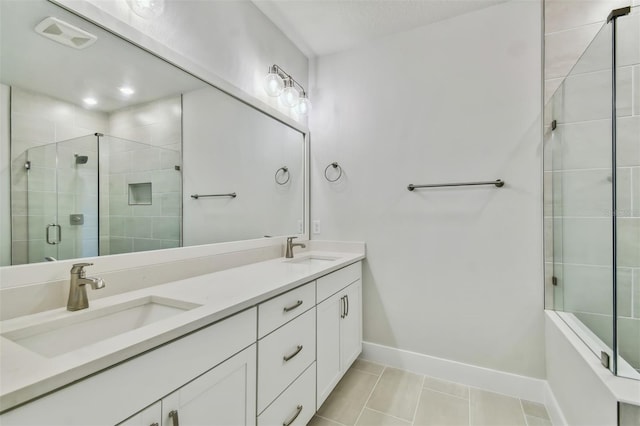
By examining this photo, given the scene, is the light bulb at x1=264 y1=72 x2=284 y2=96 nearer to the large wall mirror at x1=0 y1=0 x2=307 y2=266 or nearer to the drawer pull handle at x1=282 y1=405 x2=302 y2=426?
the large wall mirror at x1=0 y1=0 x2=307 y2=266

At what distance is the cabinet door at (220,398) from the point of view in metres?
0.78

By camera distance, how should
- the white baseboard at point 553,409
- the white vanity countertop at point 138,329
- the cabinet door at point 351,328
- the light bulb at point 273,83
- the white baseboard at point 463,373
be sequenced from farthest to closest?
the light bulb at point 273,83 < the cabinet door at point 351,328 < the white baseboard at point 463,373 < the white baseboard at point 553,409 < the white vanity countertop at point 138,329

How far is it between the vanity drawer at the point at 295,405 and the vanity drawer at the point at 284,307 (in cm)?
31

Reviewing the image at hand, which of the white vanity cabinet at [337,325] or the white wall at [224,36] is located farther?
the white vanity cabinet at [337,325]

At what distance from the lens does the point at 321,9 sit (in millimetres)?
1899

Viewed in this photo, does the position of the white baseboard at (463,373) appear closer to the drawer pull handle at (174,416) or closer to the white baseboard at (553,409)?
the white baseboard at (553,409)

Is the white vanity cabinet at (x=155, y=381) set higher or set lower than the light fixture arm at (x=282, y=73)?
lower

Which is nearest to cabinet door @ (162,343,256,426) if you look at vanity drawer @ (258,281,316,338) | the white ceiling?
vanity drawer @ (258,281,316,338)

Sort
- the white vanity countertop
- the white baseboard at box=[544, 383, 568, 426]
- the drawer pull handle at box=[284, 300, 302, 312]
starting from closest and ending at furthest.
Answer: the white vanity countertop
the drawer pull handle at box=[284, 300, 302, 312]
the white baseboard at box=[544, 383, 568, 426]

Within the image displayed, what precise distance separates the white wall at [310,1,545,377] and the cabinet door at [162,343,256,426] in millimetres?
1358

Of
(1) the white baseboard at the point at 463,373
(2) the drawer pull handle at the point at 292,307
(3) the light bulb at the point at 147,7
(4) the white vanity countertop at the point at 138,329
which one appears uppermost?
(3) the light bulb at the point at 147,7

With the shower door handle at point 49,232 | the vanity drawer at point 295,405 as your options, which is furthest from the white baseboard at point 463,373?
the shower door handle at point 49,232

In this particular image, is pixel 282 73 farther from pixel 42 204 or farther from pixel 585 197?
pixel 585 197

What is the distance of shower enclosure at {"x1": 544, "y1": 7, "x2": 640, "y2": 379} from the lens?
49.8 inches
